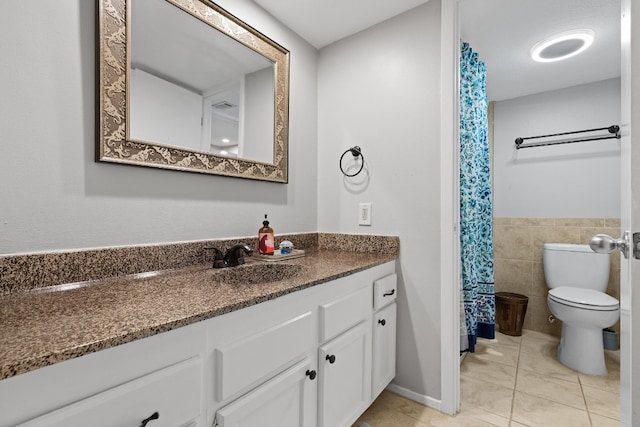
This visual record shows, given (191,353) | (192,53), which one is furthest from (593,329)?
(192,53)

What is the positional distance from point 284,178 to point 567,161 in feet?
8.48

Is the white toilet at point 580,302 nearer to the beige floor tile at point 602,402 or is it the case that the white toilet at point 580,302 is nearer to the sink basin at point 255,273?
the beige floor tile at point 602,402

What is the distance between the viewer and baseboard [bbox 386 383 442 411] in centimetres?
161

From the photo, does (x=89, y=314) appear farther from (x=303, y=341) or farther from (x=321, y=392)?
(x=321, y=392)

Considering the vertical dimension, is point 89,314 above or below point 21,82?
below

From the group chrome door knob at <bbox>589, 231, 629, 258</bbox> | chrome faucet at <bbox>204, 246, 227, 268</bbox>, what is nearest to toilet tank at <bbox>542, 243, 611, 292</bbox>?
chrome door knob at <bbox>589, 231, 629, 258</bbox>

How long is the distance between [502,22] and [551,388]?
227 centimetres

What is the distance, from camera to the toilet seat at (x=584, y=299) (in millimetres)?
1957

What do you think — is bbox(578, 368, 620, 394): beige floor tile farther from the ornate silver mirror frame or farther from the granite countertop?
the ornate silver mirror frame

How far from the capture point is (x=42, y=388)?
1.65 ft

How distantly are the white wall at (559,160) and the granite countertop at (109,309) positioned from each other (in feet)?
8.35

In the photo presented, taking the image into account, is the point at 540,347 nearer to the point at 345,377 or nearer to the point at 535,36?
the point at 345,377

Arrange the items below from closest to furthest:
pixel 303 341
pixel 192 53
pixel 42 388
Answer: pixel 42 388
pixel 303 341
pixel 192 53

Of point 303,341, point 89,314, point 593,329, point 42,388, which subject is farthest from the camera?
point 593,329
